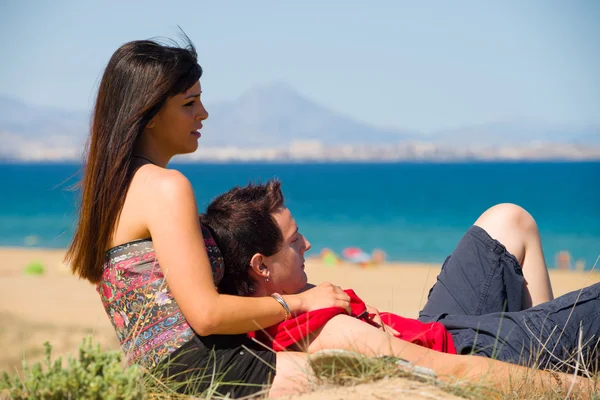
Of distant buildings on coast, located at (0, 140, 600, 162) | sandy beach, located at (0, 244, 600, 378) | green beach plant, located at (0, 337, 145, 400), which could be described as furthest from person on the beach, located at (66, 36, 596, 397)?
distant buildings on coast, located at (0, 140, 600, 162)

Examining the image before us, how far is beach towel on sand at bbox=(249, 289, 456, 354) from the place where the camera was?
3.05 metres

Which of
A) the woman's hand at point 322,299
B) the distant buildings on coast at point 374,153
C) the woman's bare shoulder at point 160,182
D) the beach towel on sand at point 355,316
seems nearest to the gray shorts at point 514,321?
the beach towel on sand at point 355,316

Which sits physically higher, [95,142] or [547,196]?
[95,142]

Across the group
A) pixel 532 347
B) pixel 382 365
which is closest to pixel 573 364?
pixel 532 347

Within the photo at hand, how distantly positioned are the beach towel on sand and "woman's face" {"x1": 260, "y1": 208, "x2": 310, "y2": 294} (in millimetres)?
274

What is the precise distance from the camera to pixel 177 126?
3295 millimetres

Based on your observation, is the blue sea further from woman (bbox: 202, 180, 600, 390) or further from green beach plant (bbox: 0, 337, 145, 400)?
green beach plant (bbox: 0, 337, 145, 400)

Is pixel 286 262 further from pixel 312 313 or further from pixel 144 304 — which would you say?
pixel 144 304

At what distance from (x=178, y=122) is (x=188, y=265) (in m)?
0.78

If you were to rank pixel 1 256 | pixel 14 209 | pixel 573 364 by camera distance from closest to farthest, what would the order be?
1. pixel 573 364
2. pixel 1 256
3. pixel 14 209

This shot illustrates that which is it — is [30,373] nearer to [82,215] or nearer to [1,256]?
[82,215]

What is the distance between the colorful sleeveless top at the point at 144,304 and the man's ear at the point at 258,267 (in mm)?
227

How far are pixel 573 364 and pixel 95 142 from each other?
2437 mm

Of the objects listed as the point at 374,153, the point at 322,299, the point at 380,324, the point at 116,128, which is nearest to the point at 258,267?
the point at 322,299
